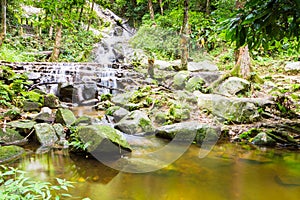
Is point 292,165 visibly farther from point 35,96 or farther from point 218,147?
point 35,96

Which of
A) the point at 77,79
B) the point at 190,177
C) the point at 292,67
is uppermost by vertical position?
the point at 292,67

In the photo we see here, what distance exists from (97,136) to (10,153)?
1425 mm

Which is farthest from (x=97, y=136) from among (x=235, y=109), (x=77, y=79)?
(x=77, y=79)

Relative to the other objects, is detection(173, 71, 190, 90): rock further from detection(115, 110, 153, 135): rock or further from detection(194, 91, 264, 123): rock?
detection(115, 110, 153, 135): rock

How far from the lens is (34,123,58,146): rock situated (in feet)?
15.6

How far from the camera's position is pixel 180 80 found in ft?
30.7

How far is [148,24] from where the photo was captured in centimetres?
1756

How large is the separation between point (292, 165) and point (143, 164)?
8.01 ft

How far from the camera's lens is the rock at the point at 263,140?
5035mm

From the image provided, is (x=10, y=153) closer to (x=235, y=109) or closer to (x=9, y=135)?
(x=9, y=135)

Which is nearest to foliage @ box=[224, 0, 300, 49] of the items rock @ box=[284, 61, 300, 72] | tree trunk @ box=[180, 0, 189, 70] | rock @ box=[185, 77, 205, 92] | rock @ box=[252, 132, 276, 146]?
rock @ box=[252, 132, 276, 146]

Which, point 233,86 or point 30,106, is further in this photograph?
point 233,86

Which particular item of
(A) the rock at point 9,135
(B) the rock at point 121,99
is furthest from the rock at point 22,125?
(B) the rock at point 121,99

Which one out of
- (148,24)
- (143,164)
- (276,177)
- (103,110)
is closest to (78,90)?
(103,110)
